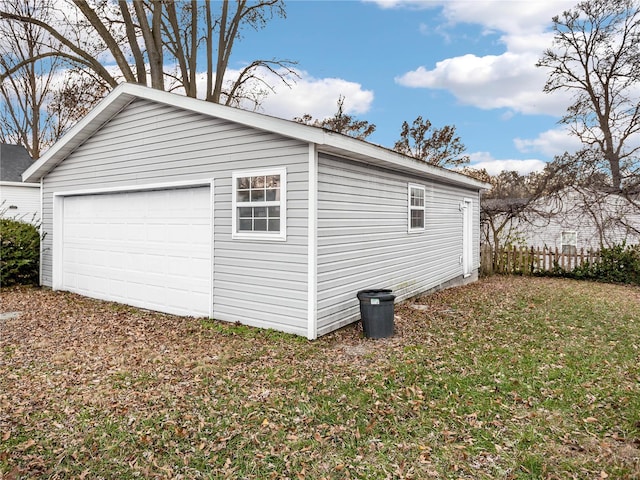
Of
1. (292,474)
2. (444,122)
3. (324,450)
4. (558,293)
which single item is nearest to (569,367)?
(324,450)

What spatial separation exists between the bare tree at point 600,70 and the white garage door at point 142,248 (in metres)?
16.7

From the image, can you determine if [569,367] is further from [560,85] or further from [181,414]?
[560,85]

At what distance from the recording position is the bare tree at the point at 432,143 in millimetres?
24906

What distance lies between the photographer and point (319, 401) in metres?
4.12

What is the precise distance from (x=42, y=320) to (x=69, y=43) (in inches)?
433

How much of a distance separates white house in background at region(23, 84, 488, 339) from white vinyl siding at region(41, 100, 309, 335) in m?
0.02

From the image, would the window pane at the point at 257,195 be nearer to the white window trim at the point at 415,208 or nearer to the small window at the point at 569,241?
the white window trim at the point at 415,208

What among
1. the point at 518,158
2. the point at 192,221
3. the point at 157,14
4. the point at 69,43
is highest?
the point at 157,14

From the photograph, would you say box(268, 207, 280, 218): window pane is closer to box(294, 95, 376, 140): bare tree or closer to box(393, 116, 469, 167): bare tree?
box(294, 95, 376, 140): bare tree

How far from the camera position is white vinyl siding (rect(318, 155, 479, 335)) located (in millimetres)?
6340

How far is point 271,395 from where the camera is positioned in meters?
4.26

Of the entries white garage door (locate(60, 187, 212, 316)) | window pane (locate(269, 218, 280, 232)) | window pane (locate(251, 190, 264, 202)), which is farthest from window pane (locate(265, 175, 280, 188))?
white garage door (locate(60, 187, 212, 316))

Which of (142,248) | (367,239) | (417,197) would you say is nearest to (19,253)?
(142,248)

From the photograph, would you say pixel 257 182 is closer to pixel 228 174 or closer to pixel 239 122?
pixel 228 174
